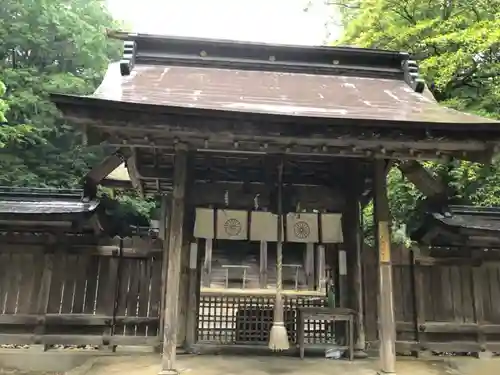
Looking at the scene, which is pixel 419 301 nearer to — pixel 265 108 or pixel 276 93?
pixel 276 93

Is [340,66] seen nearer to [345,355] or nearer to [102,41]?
[345,355]

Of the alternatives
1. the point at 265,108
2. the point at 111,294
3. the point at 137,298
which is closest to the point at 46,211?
the point at 111,294

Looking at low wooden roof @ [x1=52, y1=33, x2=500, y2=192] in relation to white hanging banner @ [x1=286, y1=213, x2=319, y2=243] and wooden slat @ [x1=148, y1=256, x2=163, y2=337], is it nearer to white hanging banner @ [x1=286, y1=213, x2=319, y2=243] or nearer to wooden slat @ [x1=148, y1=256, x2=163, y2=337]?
white hanging banner @ [x1=286, y1=213, x2=319, y2=243]

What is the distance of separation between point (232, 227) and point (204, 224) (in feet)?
1.64

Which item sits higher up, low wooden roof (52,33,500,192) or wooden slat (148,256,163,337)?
low wooden roof (52,33,500,192)

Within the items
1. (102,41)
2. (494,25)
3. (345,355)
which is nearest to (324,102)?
(345,355)

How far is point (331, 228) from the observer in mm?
7973

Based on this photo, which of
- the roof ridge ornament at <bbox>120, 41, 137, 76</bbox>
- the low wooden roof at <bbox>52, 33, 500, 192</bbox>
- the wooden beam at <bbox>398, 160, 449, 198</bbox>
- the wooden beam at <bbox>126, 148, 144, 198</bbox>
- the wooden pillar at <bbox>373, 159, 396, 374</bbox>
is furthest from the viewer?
the roof ridge ornament at <bbox>120, 41, 137, 76</bbox>

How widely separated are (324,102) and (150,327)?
5.33 metres

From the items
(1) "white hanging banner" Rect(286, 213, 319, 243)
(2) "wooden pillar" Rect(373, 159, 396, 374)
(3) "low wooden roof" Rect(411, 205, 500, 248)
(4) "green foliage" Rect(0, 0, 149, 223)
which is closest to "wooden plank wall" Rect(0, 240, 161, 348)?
(1) "white hanging banner" Rect(286, 213, 319, 243)

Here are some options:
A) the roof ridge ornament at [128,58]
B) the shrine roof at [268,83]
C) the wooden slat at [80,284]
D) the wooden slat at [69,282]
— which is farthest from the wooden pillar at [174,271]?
the wooden slat at [69,282]

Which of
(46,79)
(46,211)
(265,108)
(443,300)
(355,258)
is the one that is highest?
(46,79)

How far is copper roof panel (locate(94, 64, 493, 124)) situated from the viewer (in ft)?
20.3

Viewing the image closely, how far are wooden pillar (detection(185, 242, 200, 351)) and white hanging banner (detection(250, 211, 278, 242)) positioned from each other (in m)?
1.23
